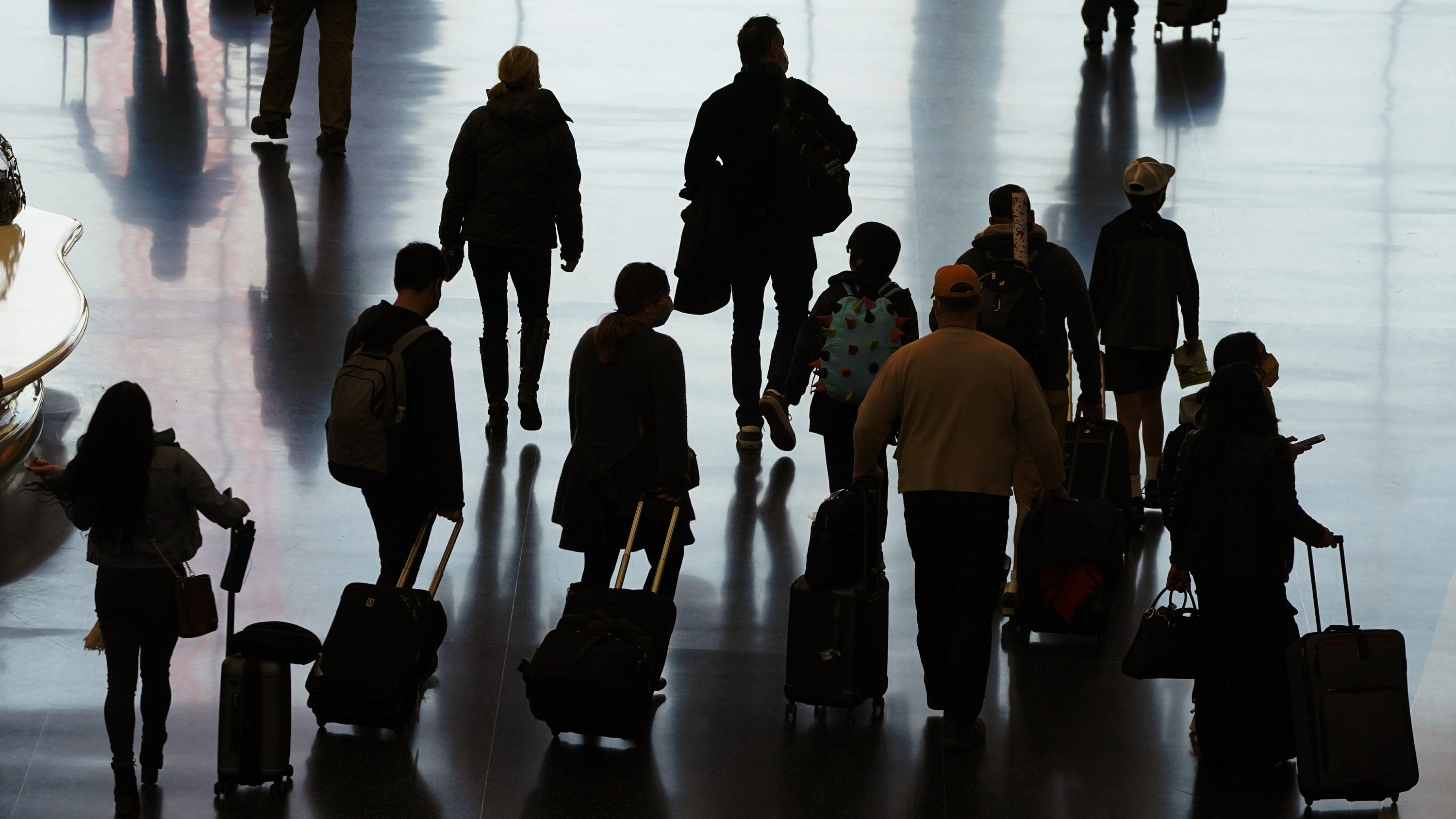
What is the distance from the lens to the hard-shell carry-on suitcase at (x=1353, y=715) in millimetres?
5352

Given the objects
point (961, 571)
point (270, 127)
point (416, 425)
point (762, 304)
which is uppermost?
point (270, 127)

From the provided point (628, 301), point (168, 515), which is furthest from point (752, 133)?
point (168, 515)

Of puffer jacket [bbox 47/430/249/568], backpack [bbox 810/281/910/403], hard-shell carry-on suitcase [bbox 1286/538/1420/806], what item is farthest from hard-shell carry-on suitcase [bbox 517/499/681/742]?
hard-shell carry-on suitcase [bbox 1286/538/1420/806]

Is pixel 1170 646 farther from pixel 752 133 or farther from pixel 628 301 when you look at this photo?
pixel 752 133

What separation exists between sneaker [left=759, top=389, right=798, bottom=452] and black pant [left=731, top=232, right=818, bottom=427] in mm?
666

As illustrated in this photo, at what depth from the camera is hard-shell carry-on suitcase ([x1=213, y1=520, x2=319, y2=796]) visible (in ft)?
17.5

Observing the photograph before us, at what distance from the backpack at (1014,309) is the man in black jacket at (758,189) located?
5.05 ft

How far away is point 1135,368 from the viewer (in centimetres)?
782

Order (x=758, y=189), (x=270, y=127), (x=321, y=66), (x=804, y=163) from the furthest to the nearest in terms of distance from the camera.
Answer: (x=270, y=127), (x=321, y=66), (x=758, y=189), (x=804, y=163)

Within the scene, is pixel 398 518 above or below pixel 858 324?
below

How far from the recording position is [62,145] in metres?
11.8

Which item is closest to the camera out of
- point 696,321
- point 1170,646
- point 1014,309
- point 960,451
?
point 960,451

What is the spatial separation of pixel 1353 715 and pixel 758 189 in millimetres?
3993

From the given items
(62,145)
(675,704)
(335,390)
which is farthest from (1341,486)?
(62,145)
